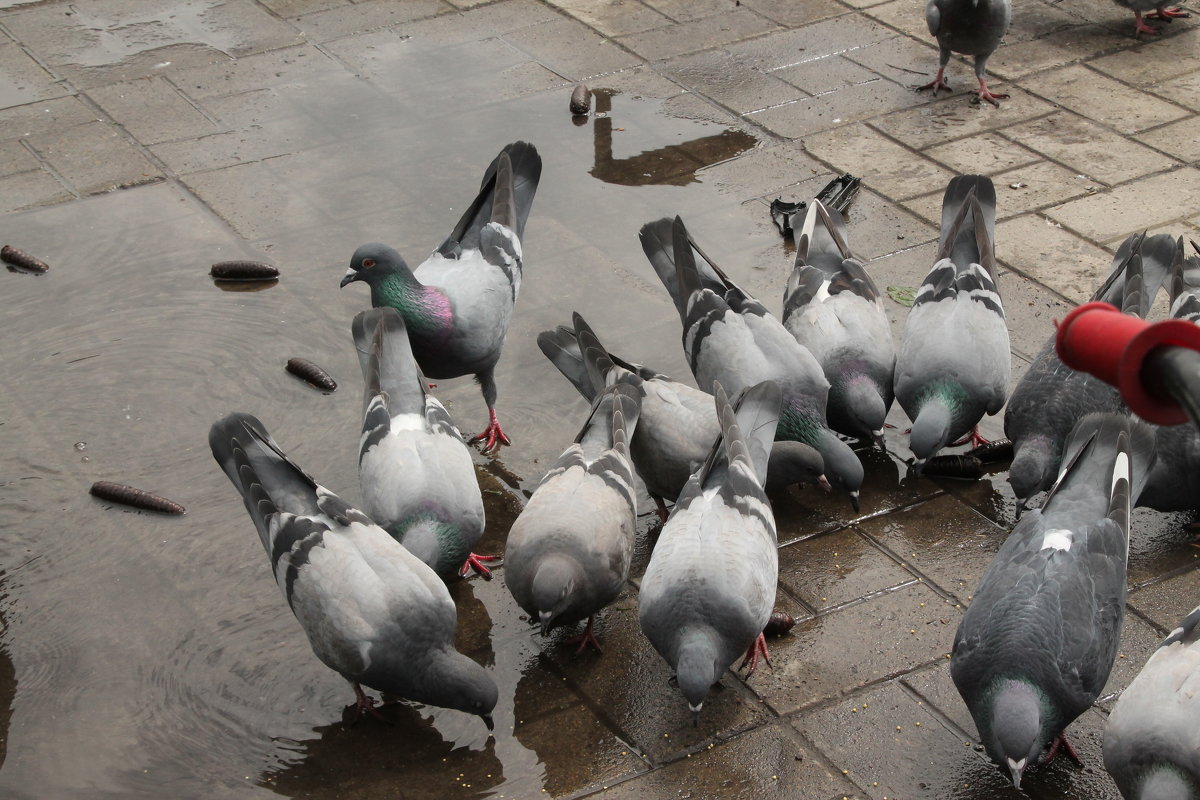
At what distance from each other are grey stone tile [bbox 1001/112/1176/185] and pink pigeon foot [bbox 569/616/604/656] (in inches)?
190

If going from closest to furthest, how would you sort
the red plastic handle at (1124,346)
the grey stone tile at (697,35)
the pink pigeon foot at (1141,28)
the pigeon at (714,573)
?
the red plastic handle at (1124,346), the pigeon at (714,573), the grey stone tile at (697,35), the pink pigeon foot at (1141,28)

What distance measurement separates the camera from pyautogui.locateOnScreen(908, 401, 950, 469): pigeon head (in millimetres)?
5516

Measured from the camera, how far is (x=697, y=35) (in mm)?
9641

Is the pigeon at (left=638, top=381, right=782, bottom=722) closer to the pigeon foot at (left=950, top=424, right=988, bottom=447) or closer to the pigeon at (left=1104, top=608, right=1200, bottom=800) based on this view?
the pigeon at (left=1104, top=608, right=1200, bottom=800)

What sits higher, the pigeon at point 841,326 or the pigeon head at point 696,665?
the pigeon at point 841,326

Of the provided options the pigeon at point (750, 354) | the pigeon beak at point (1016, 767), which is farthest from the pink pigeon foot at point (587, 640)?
the pigeon beak at point (1016, 767)

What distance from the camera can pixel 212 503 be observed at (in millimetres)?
5590

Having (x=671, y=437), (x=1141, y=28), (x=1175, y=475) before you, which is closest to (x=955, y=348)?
(x=1175, y=475)

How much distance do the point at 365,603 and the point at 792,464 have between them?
1.99m

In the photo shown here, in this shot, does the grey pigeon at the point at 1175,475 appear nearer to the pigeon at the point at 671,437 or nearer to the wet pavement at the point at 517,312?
the wet pavement at the point at 517,312

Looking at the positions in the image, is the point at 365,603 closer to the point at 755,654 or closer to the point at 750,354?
the point at 755,654

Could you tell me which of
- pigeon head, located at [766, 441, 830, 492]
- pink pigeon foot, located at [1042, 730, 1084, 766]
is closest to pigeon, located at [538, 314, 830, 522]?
pigeon head, located at [766, 441, 830, 492]

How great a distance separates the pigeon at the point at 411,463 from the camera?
4.89m

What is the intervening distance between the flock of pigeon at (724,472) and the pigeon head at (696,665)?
1 cm
